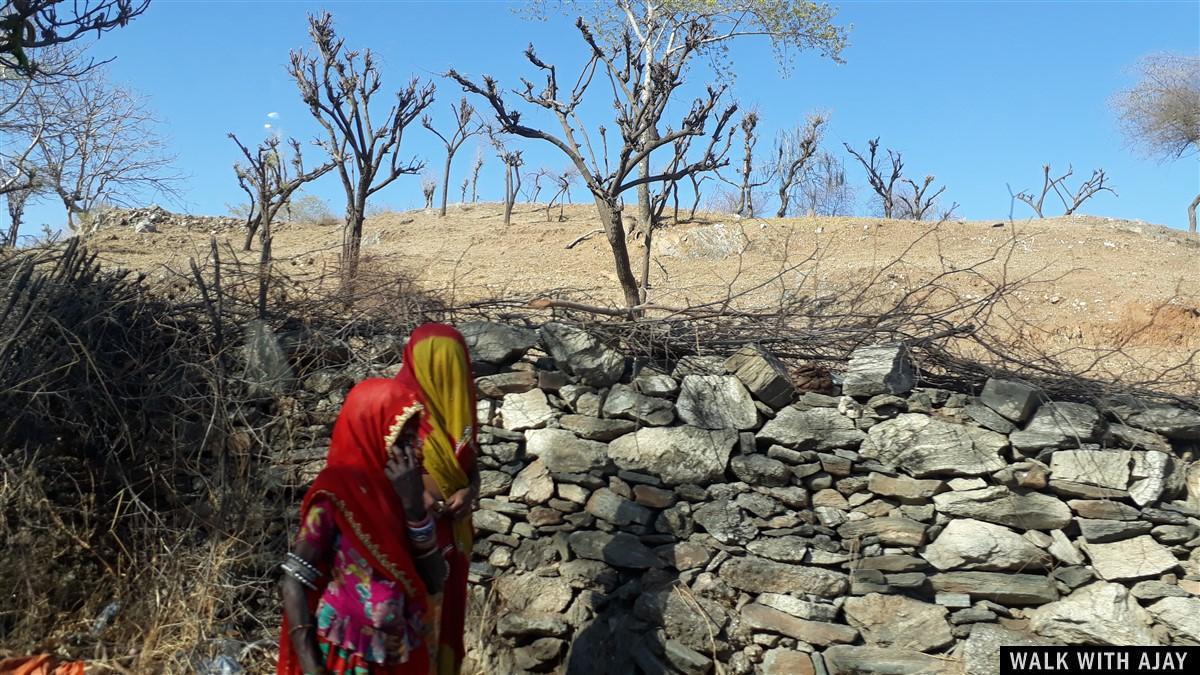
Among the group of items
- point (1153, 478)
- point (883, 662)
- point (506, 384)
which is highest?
point (506, 384)

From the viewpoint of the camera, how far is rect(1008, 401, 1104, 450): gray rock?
167 inches

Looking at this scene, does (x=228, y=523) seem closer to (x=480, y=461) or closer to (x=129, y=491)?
(x=129, y=491)

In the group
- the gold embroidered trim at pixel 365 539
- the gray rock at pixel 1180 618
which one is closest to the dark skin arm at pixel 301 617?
the gold embroidered trim at pixel 365 539

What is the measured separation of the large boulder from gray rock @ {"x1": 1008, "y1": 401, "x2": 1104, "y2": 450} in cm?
241

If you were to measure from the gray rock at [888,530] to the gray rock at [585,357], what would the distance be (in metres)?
1.35

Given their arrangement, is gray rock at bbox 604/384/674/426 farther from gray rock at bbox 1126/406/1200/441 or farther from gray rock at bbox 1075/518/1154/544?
gray rock at bbox 1126/406/1200/441

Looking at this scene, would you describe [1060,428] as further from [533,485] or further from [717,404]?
[533,485]

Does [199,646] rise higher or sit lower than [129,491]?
lower

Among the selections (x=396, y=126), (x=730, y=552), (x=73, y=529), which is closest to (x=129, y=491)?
(x=73, y=529)

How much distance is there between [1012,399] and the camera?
4.32m

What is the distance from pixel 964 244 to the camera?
16.0 metres

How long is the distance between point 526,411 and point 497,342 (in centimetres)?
40

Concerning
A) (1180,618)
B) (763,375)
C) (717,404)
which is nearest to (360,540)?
(717,404)

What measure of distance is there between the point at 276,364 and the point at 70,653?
1.63 m
